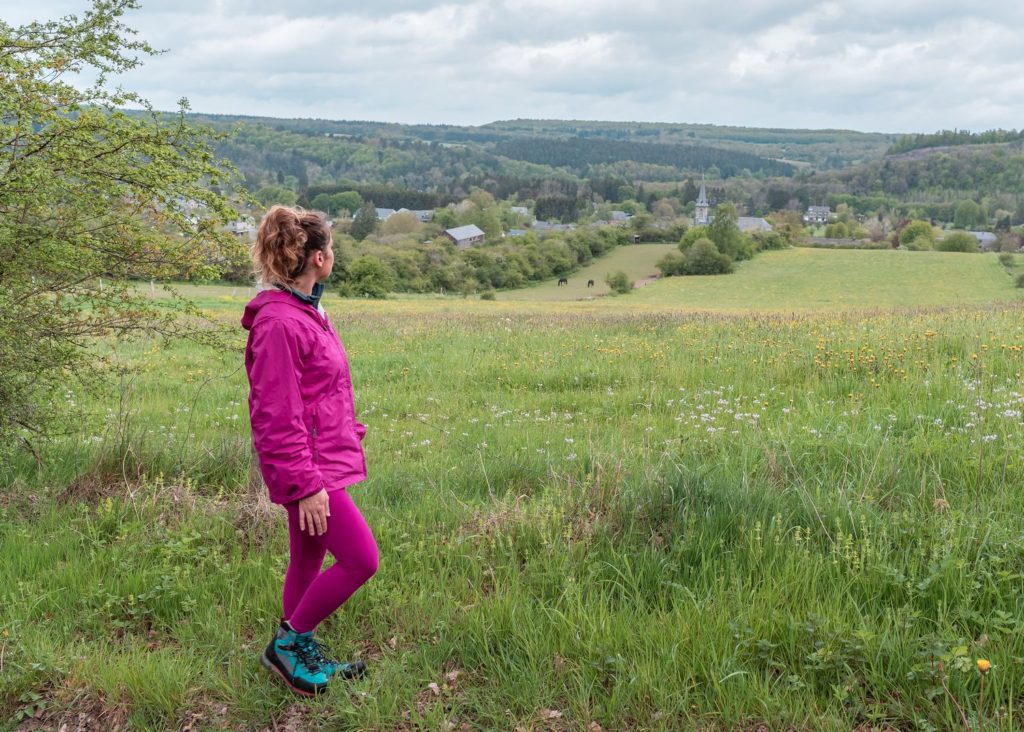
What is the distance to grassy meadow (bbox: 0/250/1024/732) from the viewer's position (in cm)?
308

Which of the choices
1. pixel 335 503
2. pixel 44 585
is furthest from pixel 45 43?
pixel 335 503

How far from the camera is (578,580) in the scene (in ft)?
12.8

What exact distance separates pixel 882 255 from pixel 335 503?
85574mm

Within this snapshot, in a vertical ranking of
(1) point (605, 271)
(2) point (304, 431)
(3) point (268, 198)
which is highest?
(3) point (268, 198)

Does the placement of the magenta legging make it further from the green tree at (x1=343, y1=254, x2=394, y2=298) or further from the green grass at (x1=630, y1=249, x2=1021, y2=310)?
the green tree at (x1=343, y1=254, x2=394, y2=298)

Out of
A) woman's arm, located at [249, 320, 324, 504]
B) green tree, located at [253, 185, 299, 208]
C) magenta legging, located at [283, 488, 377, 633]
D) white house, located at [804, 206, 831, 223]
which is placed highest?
green tree, located at [253, 185, 299, 208]

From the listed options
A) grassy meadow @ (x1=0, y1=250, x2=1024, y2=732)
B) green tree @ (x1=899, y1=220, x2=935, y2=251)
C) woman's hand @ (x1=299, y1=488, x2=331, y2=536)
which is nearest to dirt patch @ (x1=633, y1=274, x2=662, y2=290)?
green tree @ (x1=899, y1=220, x2=935, y2=251)

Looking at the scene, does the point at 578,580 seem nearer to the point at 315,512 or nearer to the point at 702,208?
the point at 315,512

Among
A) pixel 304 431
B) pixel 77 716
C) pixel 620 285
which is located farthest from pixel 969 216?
pixel 77 716

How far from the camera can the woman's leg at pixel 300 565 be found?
138 inches

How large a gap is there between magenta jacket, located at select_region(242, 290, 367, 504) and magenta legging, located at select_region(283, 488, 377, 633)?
14 cm

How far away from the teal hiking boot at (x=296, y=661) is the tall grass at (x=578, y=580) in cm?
9

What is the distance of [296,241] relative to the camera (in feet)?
11.0

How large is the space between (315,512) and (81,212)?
373cm
